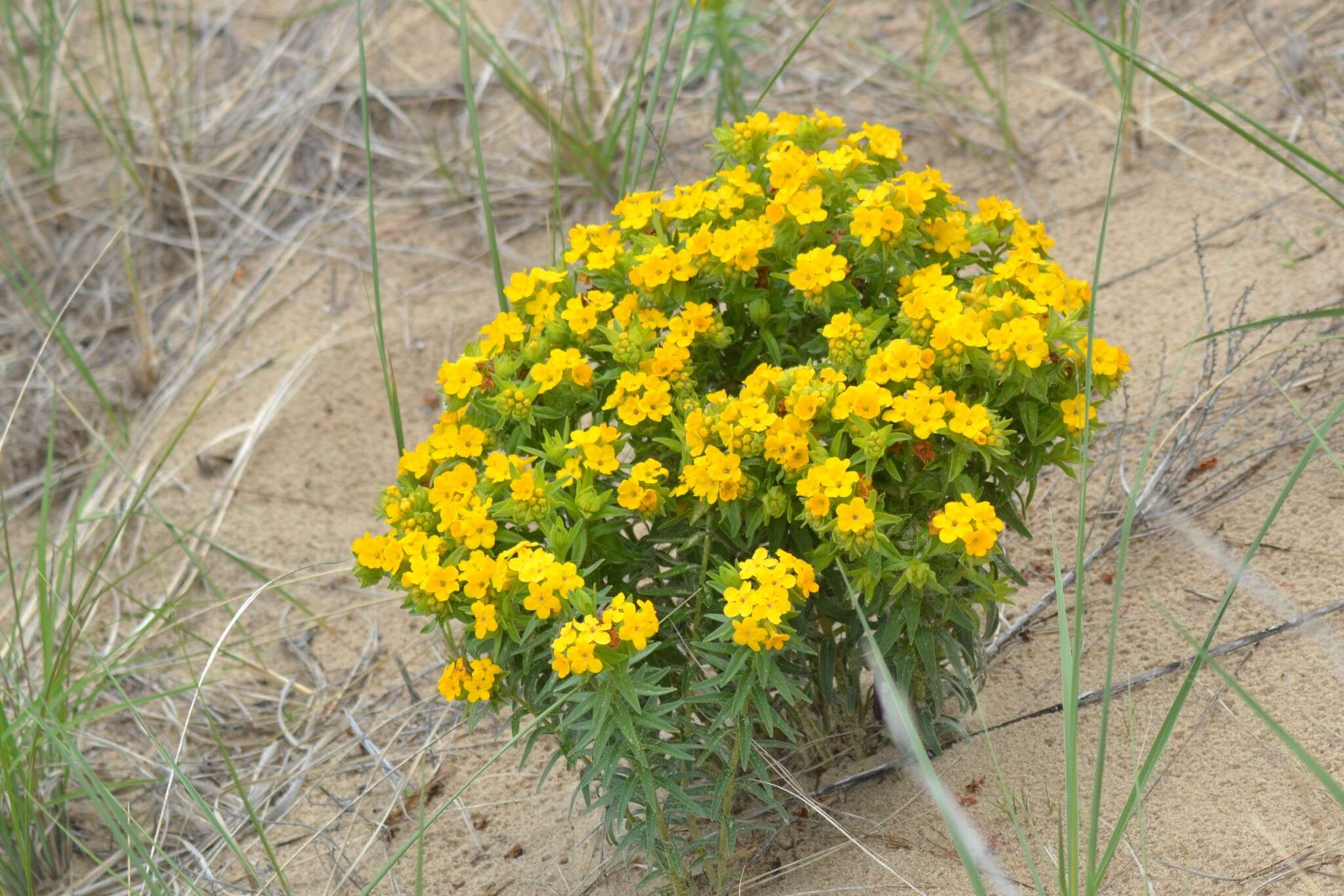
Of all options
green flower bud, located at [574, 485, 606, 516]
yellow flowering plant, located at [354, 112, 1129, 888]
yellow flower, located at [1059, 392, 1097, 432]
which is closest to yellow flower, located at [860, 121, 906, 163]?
yellow flowering plant, located at [354, 112, 1129, 888]

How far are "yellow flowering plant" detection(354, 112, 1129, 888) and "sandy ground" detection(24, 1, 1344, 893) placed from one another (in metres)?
0.28

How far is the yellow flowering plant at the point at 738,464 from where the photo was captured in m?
1.84

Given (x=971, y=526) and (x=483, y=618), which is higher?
(x=971, y=526)

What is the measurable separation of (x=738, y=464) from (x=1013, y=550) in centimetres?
126

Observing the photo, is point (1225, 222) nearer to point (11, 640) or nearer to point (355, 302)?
point (355, 302)

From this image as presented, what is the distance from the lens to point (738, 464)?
186 cm

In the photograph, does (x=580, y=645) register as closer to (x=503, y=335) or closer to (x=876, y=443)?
(x=876, y=443)

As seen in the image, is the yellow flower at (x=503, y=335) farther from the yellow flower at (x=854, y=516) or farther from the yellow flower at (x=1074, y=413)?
the yellow flower at (x=1074, y=413)

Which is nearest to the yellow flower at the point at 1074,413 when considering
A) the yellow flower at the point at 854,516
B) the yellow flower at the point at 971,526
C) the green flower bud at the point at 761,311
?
the yellow flower at the point at 971,526

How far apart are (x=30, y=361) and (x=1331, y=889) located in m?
4.04

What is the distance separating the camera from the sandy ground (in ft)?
7.20

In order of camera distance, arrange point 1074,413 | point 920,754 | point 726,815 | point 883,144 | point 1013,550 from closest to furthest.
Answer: point 920,754 → point 1074,413 → point 726,815 → point 883,144 → point 1013,550

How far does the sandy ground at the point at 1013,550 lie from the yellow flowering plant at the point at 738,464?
276 mm

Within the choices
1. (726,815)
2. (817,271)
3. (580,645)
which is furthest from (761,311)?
(726,815)
